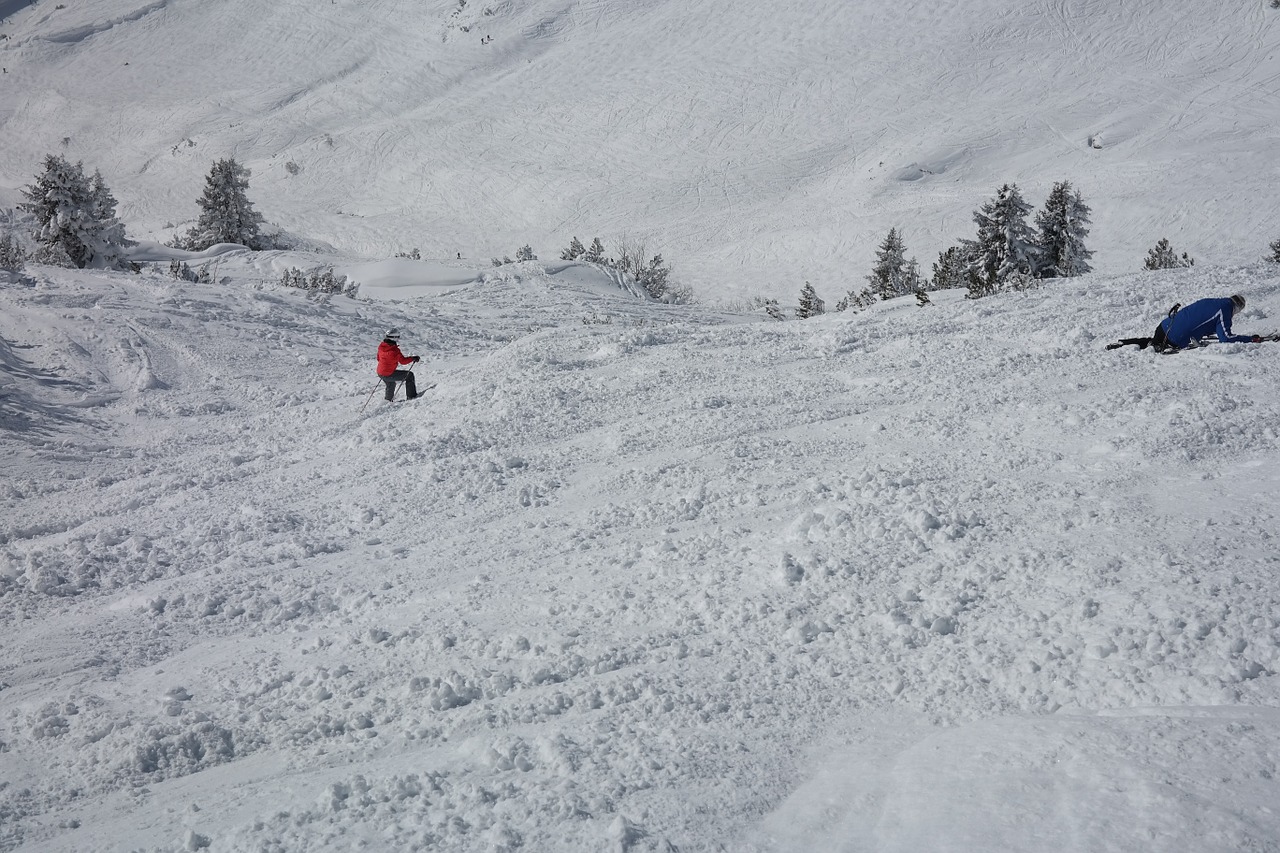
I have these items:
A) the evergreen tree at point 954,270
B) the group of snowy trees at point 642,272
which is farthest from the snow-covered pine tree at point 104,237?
the evergreen tree at point 954,270

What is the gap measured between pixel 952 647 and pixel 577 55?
229 feet

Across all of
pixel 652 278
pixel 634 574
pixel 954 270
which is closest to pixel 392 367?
pixel 634 574

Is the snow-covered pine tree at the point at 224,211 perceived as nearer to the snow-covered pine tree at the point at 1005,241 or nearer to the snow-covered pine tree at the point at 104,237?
the snow-covered pine tree at the point at 104,237

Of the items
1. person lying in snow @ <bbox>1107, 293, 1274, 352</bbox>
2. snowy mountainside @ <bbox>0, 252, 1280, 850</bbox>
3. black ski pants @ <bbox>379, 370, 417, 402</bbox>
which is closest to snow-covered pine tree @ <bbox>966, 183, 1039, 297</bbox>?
snowy mountainside @ <bbox>0, 252, 1280, 850</bbox>

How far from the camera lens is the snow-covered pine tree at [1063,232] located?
2580 cm

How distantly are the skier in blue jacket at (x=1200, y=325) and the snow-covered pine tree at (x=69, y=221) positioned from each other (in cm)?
2473

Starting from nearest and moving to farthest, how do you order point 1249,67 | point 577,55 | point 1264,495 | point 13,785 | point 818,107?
point 13,785 < point 1264,495 < point 1249,67 < point 818,107 < point 577,55

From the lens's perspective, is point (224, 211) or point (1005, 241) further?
point (224, 211)

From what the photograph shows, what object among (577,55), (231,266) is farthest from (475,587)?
(577,55)

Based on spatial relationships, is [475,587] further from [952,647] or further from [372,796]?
[952,647]

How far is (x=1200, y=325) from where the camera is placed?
9203mm

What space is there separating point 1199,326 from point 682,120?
164 feet

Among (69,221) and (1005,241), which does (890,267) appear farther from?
(69,221)

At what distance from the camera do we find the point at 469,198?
48.2m
